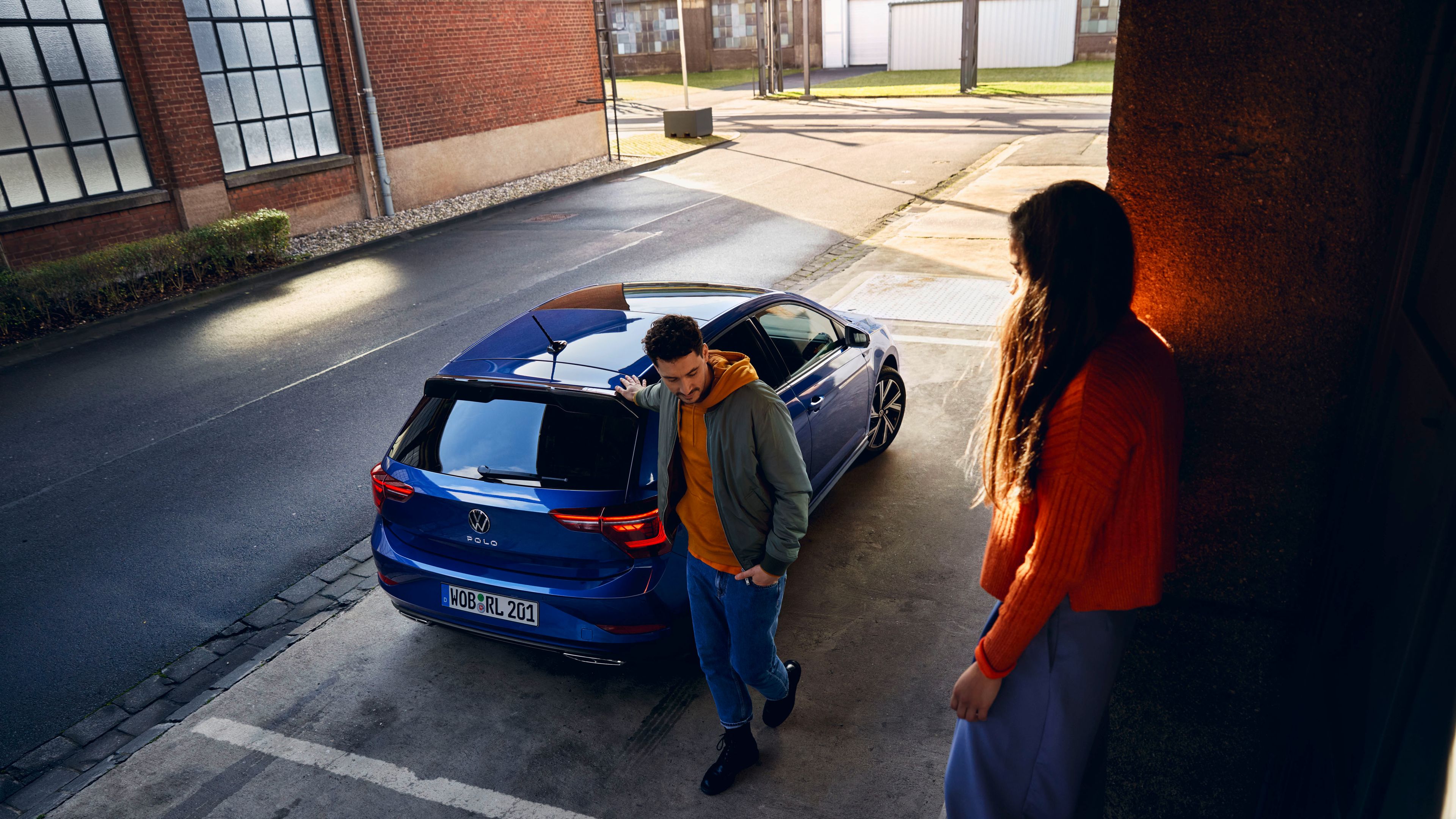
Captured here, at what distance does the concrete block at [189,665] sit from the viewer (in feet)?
17.0

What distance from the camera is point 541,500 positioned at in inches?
165

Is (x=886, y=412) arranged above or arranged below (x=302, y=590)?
above

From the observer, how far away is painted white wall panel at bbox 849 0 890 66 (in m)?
55.3

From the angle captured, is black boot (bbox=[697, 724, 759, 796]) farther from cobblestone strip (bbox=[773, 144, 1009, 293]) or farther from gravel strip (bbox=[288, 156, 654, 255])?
gravel strip (bbox=[288, 156, 654, 255])

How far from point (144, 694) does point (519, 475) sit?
268cm

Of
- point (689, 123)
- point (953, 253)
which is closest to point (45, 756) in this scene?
point (953, 253)

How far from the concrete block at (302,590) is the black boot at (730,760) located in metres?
3.22

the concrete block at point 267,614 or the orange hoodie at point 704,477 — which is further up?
the orange hoodie at point 704,477

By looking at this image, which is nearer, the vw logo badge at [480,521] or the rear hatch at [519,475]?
the rear hatch at [519,475]

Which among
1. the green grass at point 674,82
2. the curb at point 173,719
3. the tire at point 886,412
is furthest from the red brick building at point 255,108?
the green grass at point 674,82

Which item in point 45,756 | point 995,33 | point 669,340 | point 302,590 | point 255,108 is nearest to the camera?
point 669,340

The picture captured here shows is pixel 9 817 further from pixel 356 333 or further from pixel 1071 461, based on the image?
pixel 356 333

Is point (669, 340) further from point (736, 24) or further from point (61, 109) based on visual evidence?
point (736, 24)

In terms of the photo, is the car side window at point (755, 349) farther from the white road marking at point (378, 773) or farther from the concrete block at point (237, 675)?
the concrete block at point (237, 675)
